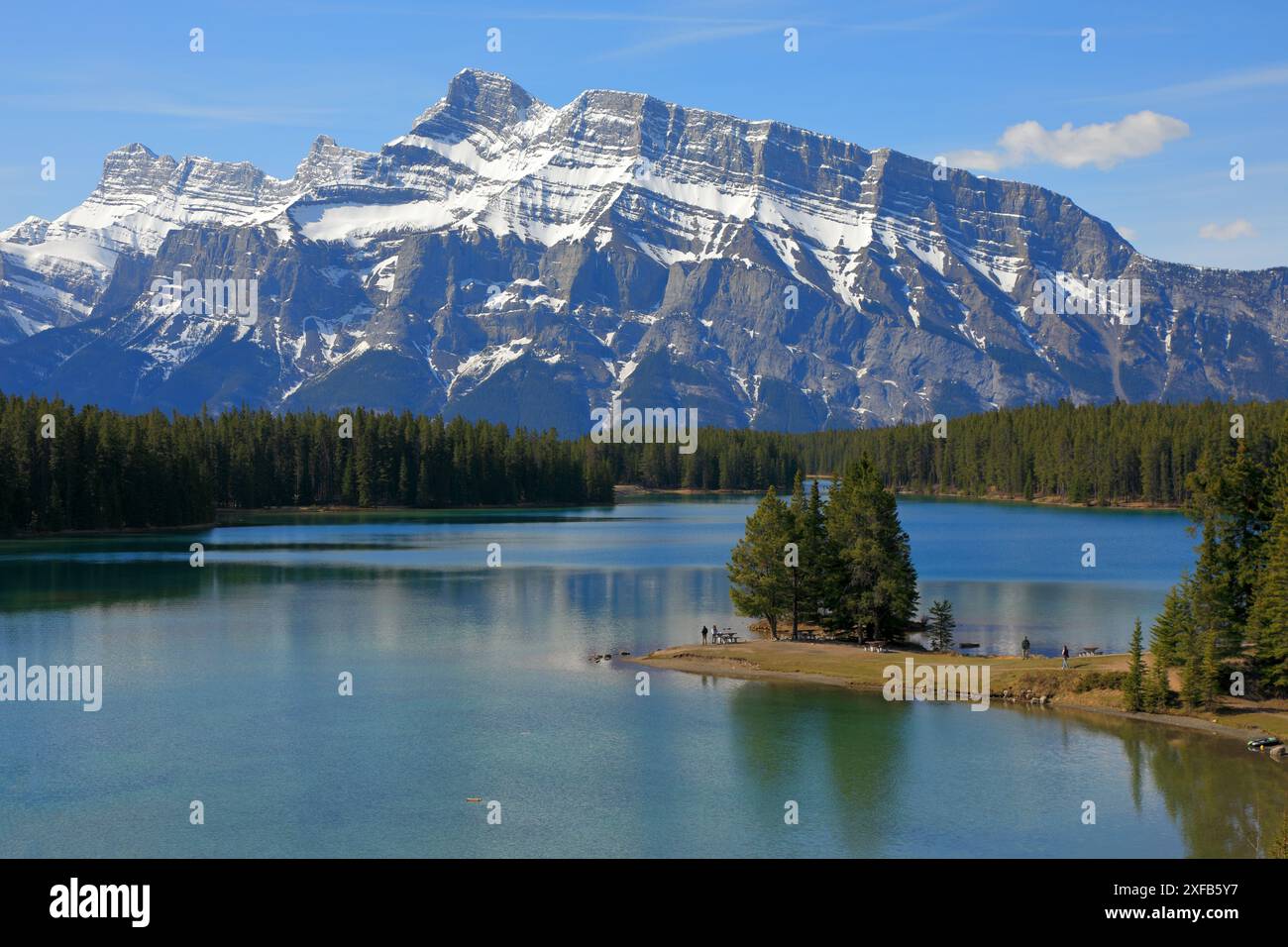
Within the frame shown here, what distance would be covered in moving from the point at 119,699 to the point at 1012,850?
4850 cm

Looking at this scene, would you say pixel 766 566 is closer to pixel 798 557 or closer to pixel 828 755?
pixel 798 557

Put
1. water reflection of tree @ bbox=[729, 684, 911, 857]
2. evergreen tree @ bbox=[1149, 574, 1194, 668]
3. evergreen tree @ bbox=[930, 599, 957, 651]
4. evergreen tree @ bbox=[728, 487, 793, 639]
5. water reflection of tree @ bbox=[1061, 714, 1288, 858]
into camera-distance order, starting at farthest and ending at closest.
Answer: evergreen tree @ bbox=[728, 487, 793, 639]
evergreen tree @ bbox=[930, 599, 957, 651]
evergreen tree @ bbox=[1149, 574, 1194, 668]
water reflection of tree @ bbox=[729, 684, 911, 857]
water reflection of tree @ bbox=[1061, 714, 1288, 858]

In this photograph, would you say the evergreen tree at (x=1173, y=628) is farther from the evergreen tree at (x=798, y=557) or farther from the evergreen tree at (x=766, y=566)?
the evergreen tree at (x=766, y=566)

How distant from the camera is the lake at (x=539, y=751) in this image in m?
46.2

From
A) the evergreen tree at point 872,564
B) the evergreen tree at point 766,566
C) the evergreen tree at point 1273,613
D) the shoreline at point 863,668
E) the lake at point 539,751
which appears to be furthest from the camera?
the evergreen tree at point 766,566

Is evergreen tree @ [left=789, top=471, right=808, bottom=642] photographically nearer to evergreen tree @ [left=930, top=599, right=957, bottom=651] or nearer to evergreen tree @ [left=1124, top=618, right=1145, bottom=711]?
evergreen tree @ [left=930, top=599, right=957, bottom=651]

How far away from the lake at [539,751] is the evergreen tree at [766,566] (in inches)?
258

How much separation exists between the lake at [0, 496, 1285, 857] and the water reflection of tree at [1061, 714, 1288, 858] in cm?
16

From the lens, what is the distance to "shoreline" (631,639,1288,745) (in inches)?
2447

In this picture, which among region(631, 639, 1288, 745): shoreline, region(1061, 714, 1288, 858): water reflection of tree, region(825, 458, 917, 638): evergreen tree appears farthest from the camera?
region(825, 458, 917, 638): evergreen tree

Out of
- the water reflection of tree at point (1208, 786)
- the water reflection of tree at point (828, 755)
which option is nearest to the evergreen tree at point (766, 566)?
the water reflection of tree at point (828, 755)

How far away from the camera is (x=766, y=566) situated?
8838 cm

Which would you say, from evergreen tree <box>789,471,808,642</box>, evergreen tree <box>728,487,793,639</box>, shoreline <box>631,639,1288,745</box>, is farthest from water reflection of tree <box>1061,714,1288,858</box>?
evergreen tree <box>728,487,793,639</box>
